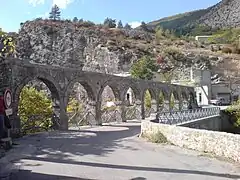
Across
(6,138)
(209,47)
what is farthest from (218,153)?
(209,47)

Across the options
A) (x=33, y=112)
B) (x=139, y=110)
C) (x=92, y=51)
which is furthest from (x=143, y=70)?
(x=33, y=112)

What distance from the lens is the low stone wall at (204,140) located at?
1178cm

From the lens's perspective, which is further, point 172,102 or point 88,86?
point 172,102

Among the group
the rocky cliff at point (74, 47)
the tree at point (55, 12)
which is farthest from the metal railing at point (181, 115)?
the tree at point (55, 12)

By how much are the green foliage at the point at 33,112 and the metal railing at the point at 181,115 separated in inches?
265

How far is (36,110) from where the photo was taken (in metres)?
22.2

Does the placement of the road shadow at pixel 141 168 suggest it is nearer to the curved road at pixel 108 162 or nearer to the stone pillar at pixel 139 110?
the curved road at pixel 108 162

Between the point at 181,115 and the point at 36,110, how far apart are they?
1000 centimetres

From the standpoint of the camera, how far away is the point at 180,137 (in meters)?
14.7

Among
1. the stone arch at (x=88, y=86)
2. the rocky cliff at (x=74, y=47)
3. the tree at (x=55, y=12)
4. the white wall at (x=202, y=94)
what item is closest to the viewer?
the stone arch at (x=88, y=86)

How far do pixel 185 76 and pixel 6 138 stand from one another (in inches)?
2163

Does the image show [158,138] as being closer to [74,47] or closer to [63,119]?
[63,119]

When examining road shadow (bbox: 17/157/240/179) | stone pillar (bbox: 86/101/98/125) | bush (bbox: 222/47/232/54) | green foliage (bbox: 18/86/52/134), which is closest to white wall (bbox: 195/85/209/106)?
bush (bbox: 222/47/232/54)

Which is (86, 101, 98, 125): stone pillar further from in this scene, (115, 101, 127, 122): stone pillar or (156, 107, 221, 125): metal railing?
(156, 107, 221, 125): metal railing
